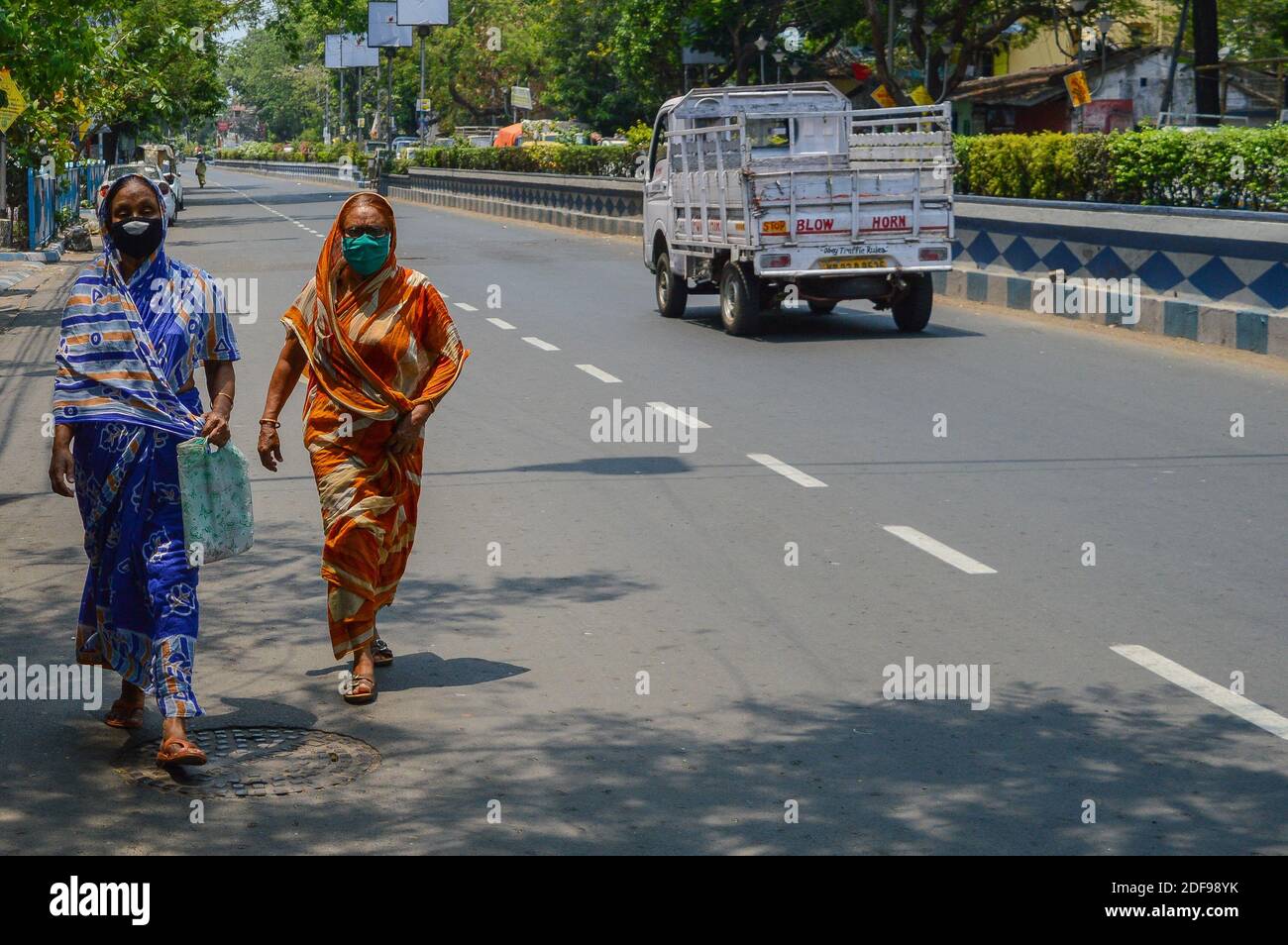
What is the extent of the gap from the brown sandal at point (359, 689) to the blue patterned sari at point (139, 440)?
0.65m

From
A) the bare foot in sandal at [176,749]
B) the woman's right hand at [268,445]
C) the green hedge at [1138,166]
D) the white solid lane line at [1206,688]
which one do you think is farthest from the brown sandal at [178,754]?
the green hedge at [1138,166]

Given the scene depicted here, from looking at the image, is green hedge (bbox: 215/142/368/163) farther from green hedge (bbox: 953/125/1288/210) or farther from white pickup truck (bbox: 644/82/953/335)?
white pickup truck (bbox: 644/82/953/335)

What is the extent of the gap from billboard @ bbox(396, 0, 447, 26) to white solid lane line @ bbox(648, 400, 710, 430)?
75.2 meters

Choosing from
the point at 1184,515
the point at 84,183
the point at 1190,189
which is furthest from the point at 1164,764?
the point at 84,183

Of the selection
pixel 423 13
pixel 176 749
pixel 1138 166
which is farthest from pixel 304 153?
pixel 176 749

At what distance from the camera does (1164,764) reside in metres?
5.16

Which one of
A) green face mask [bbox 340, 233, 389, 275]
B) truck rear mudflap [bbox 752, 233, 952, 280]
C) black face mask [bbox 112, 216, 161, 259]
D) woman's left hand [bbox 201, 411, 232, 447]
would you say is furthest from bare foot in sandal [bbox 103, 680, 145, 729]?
truck rear mudflap [bbox 752, 233, 952, 280]

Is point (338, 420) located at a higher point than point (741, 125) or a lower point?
lower

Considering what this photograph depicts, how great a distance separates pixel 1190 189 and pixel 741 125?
30.5 ft

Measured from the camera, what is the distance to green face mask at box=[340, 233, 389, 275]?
6035 millimetres

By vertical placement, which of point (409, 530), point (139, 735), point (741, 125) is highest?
point (741, 125)

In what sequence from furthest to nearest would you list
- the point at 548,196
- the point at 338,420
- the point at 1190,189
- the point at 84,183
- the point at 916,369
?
the point at 84,183
the point at 548,196
the point at 1190,189
the point at 916,369
the point at 338,420

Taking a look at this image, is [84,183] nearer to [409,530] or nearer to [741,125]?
[741,125]
